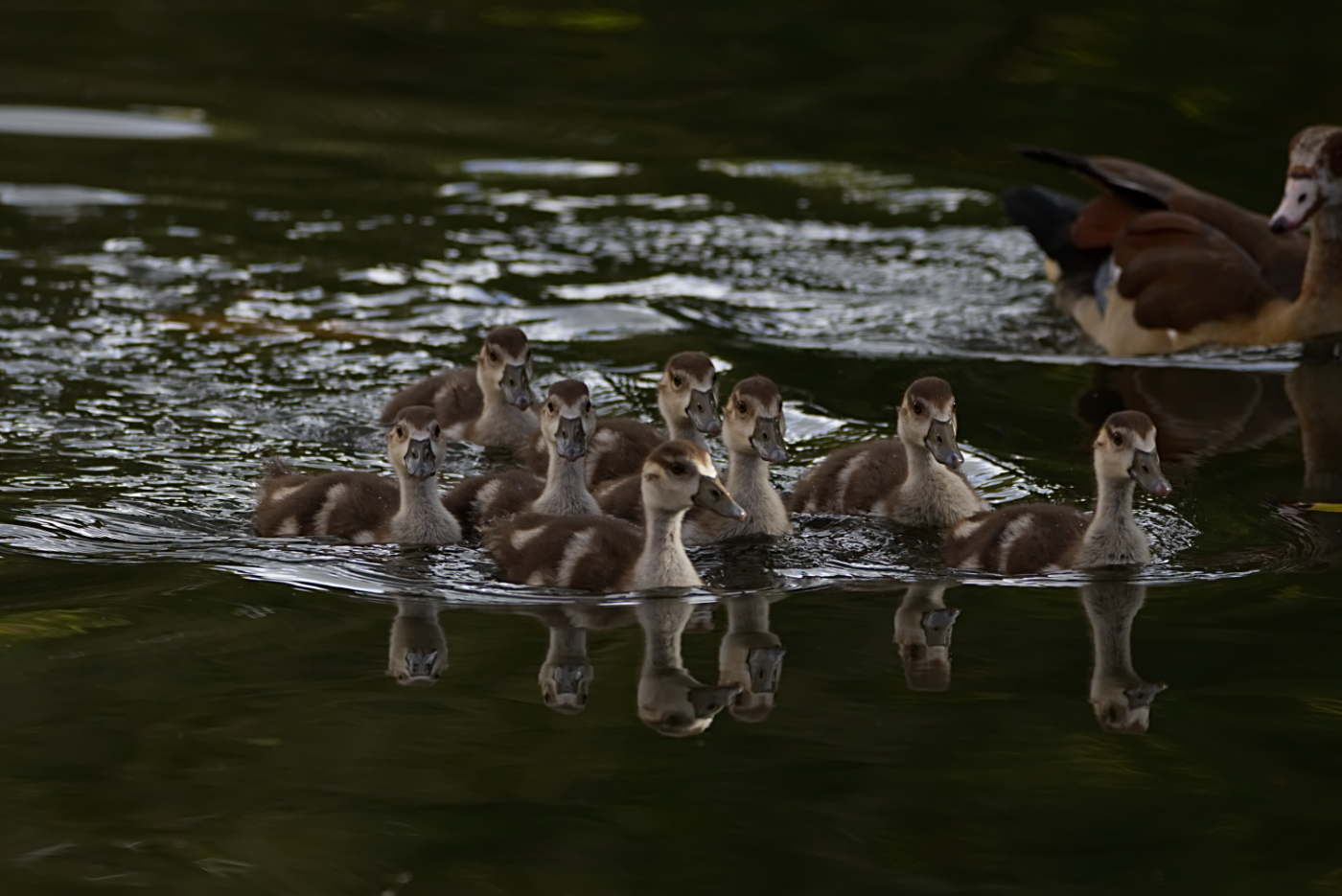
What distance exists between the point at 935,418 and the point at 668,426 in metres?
1.09

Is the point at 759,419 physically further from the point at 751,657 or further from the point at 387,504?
the point at 751,657

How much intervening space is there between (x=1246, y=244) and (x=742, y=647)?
16.0ft

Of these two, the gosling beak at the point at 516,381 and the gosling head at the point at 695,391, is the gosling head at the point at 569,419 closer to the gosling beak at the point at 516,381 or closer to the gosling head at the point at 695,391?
the gosling head at the point at 695,391

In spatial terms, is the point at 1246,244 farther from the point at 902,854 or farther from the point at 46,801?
the point at 46,801

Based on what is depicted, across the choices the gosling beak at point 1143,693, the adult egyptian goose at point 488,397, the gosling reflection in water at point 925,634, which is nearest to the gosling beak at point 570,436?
the adult egyptian goose at point 488,397

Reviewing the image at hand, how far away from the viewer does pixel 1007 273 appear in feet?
37.1

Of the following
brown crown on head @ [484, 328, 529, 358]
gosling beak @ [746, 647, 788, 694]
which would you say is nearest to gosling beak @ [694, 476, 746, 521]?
gosling beak @ [746, 647, 788, 694]

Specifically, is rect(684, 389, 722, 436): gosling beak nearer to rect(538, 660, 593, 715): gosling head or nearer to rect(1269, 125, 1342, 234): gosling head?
rect(538, 660, 593, 715): gosling head

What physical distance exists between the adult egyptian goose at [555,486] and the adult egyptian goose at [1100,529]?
1253 millimetres

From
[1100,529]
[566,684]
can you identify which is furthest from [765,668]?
[1100,529]

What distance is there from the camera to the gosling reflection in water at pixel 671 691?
16.1 ft

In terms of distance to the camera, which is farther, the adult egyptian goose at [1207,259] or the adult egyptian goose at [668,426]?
the adult egyptian goose at [1207,259]

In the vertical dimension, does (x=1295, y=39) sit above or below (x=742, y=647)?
above

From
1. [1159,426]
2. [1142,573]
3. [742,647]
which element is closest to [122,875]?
[742,647]
